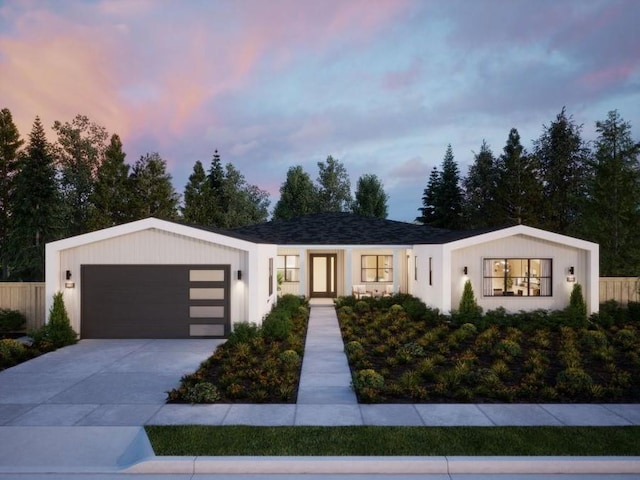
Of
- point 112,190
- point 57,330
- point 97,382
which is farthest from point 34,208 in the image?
point 97,382

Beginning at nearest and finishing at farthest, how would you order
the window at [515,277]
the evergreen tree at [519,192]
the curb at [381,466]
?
the curb at [381,466] < the window at [515,277] < the evergreen tree at [519,192]

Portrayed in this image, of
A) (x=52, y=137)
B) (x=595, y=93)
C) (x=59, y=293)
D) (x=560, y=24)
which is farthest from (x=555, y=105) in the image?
(x=52, y=137)

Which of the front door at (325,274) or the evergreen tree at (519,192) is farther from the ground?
the evergreen tree at (519,192)


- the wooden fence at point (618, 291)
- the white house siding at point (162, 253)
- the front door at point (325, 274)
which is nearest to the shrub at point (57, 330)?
the white house siding at point (162, 253)

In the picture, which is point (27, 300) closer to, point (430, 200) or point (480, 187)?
point (430, 200)

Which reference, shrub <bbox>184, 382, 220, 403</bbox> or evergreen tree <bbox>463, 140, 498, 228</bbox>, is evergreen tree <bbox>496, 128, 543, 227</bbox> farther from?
shrub <bbox>184, 382, 220, 403</bbox>

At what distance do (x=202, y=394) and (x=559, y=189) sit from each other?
36256 millimetres

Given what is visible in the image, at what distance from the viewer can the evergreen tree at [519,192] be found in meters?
32.2

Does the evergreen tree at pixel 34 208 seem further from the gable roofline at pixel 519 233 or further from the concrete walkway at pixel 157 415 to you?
the gable roofline at pixel 519 233

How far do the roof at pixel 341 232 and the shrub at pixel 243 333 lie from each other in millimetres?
7489

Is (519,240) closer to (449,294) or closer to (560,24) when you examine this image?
(449,294)

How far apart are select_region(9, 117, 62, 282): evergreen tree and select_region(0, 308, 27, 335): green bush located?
579 inches

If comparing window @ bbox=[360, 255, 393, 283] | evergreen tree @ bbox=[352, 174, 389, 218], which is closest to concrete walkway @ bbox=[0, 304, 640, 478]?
window @ bbox=[360, 255, 393, 283]

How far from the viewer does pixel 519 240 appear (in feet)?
48.1
